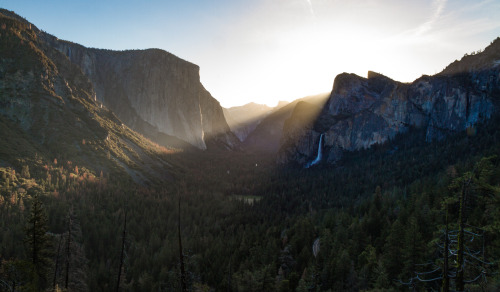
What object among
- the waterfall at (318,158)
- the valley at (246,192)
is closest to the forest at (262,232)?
the valley at (246,192)

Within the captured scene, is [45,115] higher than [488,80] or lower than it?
lower

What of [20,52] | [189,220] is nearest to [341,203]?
[189,220]

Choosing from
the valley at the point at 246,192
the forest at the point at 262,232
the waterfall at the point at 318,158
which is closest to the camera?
the forest at the point at 262,232

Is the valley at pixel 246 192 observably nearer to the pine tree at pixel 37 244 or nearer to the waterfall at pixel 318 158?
the pine tree at pixel 37 244

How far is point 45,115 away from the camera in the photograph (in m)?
93.4

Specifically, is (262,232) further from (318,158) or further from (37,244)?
(318,158)

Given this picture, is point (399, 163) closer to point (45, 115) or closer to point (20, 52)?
point (45, 115)

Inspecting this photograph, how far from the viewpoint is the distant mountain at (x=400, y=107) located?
4486 inches

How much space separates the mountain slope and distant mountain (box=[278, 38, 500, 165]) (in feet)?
328

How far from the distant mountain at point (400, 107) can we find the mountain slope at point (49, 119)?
9986 cm

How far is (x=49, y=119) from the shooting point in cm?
9356

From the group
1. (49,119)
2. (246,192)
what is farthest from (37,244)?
(246,192)

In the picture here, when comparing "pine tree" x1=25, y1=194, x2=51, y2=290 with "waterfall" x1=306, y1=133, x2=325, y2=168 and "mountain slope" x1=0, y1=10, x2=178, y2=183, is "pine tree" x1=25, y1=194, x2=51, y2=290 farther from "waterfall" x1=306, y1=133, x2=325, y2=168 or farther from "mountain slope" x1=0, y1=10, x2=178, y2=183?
"waterfall" x1=306, y1=133, x2=325, y2=168

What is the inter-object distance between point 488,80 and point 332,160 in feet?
253
